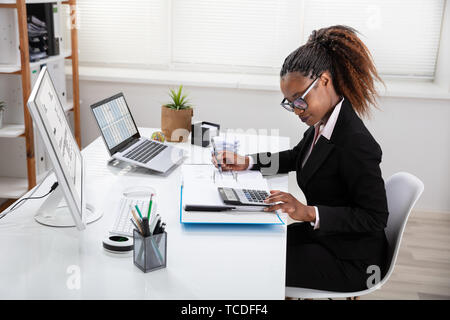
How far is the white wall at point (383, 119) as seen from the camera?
346cm

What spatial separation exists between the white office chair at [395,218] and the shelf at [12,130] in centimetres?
200

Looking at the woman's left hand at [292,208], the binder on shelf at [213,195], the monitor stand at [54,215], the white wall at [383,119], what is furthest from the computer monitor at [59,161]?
the white wall at [383,119]

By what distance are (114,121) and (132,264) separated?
0.97 m

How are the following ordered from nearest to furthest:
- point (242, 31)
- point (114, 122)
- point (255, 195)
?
point (255, 195)
point (114, 122)
point (242, 31)

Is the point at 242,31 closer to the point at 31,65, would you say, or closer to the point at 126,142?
the point at 31,65

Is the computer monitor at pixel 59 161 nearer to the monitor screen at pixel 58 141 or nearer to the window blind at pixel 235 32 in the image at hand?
the monitor screen at pixel 58 141

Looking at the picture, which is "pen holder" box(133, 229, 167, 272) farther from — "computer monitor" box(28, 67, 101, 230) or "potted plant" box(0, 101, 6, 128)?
"potted plant" box(0, 101, 6, 128)

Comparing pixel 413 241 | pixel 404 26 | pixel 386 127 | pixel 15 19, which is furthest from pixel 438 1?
pixel 15 19

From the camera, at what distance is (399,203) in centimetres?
180

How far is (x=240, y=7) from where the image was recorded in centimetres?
362

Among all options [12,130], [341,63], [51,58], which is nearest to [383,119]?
[341,63]

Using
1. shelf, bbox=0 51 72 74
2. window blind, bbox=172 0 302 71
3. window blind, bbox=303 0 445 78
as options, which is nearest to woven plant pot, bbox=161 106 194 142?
shelf, bbox=0 51 72 74

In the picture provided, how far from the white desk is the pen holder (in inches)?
0.8
